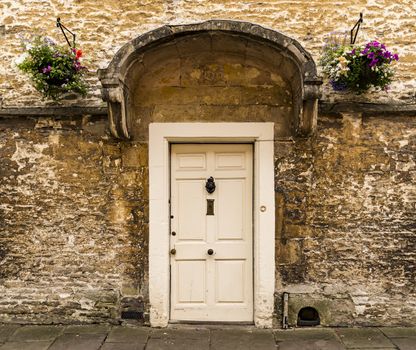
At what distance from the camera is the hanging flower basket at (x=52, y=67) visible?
4312 millimetres

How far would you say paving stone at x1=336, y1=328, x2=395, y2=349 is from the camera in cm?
414

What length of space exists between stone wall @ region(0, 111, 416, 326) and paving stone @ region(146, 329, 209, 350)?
0.44m

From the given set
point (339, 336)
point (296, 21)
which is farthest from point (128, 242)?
point (296, 21)

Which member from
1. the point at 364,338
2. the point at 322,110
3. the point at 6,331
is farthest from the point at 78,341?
the point at 322,110

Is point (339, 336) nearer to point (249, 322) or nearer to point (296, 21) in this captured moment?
point (249, 322)

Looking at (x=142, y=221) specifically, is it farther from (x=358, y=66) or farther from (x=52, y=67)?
(x=358, y=66)

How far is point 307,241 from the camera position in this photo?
465 cm

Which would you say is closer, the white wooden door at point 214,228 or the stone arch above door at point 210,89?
the stone arch above door at point 210,89

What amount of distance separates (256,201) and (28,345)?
293 cm

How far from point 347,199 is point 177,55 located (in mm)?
2586

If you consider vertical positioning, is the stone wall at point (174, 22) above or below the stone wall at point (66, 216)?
above

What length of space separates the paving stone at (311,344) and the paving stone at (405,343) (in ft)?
1.90

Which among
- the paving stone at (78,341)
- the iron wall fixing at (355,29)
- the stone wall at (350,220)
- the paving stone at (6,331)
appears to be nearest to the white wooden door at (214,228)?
the stone wall at (350,220)

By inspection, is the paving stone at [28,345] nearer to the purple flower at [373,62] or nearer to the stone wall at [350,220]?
the stone wall at [350,220]
